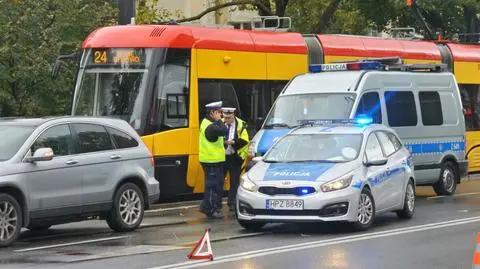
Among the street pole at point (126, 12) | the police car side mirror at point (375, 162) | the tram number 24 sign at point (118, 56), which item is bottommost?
the police car side mirror at point (375, 162)

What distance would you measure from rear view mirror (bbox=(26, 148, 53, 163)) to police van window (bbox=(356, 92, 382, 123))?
21.9 feet

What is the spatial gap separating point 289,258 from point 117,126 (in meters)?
4.39

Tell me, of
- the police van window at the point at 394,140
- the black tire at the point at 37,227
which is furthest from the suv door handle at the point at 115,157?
the police van window at the point at 394,140

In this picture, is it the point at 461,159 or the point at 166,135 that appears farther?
the point at 461,159

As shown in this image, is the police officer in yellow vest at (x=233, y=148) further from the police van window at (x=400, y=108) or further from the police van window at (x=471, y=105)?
the police van window at (x=471, y=105)

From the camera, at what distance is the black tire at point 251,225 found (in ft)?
42.9

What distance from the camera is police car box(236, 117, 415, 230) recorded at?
12.5 meters

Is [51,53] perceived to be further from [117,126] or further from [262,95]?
[117,126]

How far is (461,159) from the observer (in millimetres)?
19656

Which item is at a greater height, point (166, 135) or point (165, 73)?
point (165, 73)

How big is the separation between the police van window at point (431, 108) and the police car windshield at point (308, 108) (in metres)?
2.60

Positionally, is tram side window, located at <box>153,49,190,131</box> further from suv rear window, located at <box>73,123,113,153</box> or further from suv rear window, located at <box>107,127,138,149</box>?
suv rear window, located at <box>73,123,113,153</box>

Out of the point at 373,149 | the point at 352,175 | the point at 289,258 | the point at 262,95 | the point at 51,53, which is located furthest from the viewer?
the point at 51,53

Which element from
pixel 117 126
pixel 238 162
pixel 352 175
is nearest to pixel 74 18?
pixel 238 162
